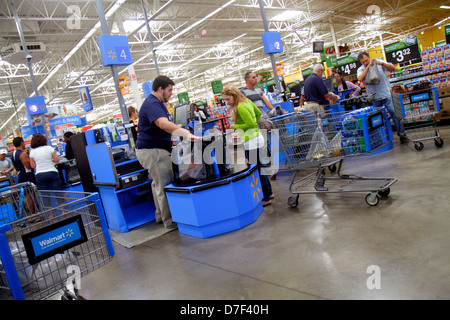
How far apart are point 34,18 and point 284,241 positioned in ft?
41.2

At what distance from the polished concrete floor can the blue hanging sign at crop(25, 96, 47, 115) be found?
8.96 metres

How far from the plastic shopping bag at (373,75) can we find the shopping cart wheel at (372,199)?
119 inches

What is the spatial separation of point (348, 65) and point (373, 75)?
651 cm

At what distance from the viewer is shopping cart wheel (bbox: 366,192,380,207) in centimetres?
318

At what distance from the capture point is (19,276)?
1.81 metres

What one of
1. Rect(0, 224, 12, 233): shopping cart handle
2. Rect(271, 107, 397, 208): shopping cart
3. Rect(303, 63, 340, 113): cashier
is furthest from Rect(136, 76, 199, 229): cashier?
Rect(303, 63, 340, 113): cashier

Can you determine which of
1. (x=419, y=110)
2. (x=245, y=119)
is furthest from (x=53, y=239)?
(x=419, y=110)

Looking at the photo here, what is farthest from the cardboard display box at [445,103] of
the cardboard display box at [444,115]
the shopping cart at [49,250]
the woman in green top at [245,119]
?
the shopping cart at [49,250]

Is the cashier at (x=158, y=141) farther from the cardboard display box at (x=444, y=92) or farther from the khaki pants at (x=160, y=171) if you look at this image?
the cardboard display box at (x=444, y=92)

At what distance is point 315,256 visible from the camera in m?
2.43

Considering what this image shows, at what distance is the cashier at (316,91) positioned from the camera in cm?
562

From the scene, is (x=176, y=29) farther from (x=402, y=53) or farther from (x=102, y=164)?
(x=102, y=164)

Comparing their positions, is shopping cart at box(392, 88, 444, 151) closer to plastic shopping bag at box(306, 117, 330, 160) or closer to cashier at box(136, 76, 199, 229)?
plastic shopping bag at box(306, 117, 330, 160)
